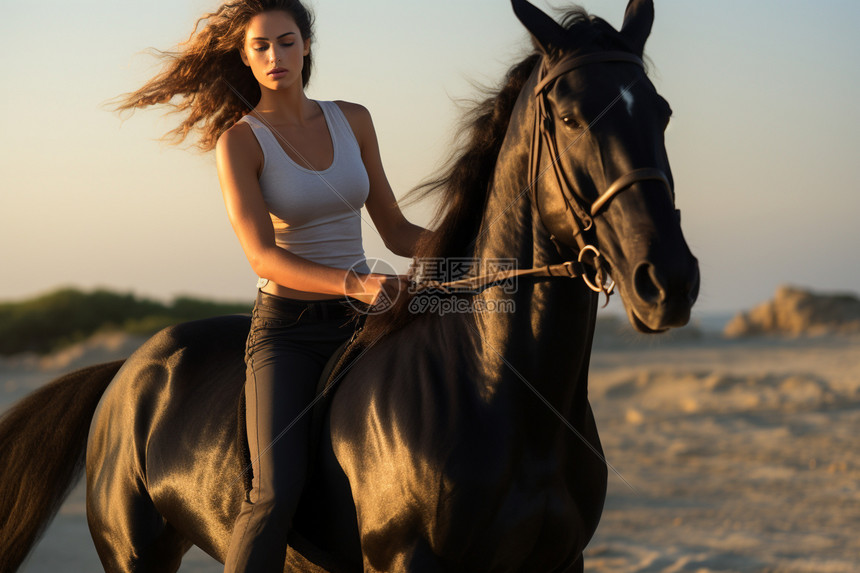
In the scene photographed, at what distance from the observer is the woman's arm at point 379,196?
306 cm

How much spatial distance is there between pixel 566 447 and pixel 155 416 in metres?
1.80

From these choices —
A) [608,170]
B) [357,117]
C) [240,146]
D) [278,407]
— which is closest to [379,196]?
[357,117]

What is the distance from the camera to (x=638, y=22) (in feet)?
7.57

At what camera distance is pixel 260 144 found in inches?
106

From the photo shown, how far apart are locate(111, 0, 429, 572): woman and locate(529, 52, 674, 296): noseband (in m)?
0.66

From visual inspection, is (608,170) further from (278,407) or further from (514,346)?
(278,407)

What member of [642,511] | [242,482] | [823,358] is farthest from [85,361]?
[242,482]

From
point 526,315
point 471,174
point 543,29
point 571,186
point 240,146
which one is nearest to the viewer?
point 571,186

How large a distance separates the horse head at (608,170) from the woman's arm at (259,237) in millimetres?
671

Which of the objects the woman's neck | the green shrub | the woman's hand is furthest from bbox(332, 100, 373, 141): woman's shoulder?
the green shrub

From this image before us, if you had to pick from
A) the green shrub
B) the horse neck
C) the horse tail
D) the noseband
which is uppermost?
the noseband

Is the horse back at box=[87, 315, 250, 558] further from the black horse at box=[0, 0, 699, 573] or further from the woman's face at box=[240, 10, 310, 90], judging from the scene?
the woman's face at box=[240, 10, 310, 90]

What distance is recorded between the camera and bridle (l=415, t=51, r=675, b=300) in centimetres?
193

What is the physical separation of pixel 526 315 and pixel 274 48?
4.37ft
